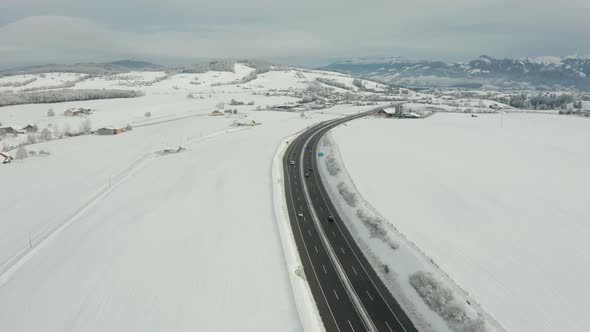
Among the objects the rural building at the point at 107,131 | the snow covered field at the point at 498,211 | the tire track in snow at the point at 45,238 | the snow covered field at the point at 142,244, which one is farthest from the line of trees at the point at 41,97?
the snow covered field at the point at 498,211

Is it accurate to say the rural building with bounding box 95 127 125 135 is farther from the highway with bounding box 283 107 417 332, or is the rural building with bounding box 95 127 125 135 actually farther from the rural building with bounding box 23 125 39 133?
the highway with bounding box 283 107 417 332

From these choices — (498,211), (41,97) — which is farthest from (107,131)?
(498,211)

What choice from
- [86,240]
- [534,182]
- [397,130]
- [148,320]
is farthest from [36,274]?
[397,130]

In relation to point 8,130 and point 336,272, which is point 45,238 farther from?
point 8,130

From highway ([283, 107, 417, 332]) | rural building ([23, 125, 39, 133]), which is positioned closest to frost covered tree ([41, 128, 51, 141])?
rural building ([23, 125, 39, 133])

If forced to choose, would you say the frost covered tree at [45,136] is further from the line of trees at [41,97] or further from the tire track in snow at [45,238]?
the line of trees at [41,97]

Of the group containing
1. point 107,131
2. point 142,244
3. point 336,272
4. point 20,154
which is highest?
point 107,131
